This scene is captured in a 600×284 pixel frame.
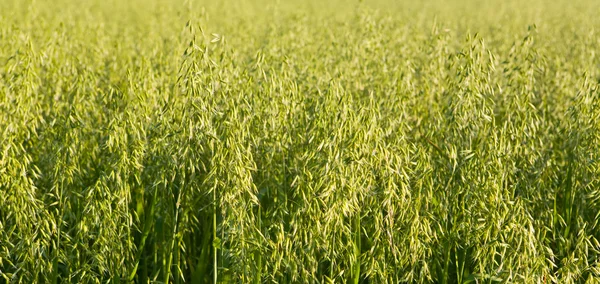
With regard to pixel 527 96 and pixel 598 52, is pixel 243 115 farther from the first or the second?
pixel 598 52

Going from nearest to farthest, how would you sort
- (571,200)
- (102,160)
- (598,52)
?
(571,200), (102,160), (598,52)

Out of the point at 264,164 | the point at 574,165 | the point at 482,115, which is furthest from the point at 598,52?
the point at 264,164

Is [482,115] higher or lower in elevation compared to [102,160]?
higher

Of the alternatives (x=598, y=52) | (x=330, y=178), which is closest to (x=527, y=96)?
(x=330, y=178)

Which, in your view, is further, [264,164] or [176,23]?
[176,23]

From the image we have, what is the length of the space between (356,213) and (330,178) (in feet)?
0.98

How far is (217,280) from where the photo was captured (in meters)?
3.82

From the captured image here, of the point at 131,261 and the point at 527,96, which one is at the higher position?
the point at 527,96

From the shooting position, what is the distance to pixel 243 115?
379cm

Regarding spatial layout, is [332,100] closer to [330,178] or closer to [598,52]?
[330,178]

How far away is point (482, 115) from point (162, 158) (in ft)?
6.35

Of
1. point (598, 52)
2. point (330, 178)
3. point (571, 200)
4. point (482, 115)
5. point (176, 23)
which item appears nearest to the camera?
point (330, 178)

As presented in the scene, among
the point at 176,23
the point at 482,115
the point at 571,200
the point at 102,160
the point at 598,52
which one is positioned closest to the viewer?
the point at 482,115

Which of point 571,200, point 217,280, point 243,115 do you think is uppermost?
point 243,115
